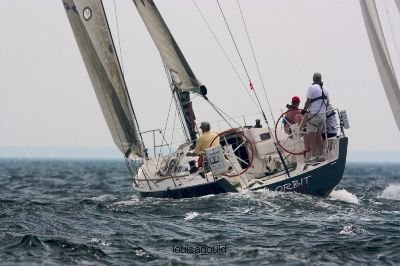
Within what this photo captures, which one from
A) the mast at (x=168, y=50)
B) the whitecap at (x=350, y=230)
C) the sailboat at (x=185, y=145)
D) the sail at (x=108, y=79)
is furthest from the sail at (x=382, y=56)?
the sail at (x=108, y=79)

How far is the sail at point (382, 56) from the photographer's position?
16.4 m

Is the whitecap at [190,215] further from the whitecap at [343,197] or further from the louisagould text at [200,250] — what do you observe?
the whitecap at [343,197]

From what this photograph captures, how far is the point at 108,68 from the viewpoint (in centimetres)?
1877

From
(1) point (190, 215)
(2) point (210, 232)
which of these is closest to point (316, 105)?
(1) point (190, 215)

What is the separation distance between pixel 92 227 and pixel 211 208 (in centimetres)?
249

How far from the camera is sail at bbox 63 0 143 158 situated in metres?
18.7

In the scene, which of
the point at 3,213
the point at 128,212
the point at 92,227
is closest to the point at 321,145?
the point at 128,212

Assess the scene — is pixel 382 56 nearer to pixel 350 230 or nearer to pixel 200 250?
pixel 350 230

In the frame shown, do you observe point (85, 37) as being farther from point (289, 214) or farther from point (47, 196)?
point (289, 214)

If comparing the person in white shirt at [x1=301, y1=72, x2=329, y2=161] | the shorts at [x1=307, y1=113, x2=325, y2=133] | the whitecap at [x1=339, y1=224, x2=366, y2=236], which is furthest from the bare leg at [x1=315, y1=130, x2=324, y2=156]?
the whitecap at [x1=339, y1=224, x2=366, y2=236]

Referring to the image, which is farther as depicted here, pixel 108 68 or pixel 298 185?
pixel 108 68

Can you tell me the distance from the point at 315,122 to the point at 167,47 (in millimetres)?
3979

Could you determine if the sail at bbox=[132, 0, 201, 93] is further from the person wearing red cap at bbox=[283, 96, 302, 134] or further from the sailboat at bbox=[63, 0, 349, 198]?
the person wearing red cap at bbox=[283, 96, 302, 134]

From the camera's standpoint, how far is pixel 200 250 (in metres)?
10.1
